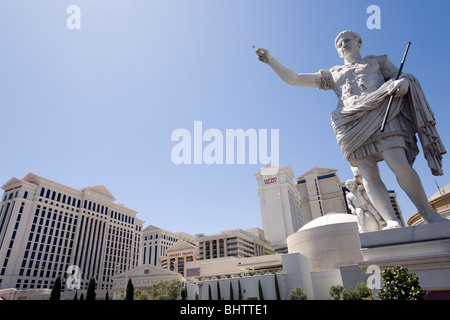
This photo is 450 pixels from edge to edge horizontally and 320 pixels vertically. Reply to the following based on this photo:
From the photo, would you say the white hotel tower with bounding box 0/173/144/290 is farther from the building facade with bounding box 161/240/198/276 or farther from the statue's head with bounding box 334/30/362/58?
the statue's head with bounding box 334/30/362/58

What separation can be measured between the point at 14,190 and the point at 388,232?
8926 centimetres

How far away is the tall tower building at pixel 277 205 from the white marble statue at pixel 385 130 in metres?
90.7

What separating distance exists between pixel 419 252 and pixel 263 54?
4970mm

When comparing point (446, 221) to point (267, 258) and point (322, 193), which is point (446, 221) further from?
point (322, 193)

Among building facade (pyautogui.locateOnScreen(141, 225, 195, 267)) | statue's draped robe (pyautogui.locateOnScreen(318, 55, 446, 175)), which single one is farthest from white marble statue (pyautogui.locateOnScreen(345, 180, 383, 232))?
building facade (pyautogui.locateOnScreen(141, 225, 195, 267))

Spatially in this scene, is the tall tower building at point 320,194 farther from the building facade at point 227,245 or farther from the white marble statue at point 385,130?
the white marble statue at point 385,130

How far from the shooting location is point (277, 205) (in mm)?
98438

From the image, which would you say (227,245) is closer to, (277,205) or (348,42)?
(277,205)

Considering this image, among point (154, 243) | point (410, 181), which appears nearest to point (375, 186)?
point (410, 181)

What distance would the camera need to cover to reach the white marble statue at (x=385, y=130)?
5.12m

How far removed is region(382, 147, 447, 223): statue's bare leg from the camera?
503 cm

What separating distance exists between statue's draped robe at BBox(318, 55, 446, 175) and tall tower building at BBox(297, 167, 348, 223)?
3950 inches
